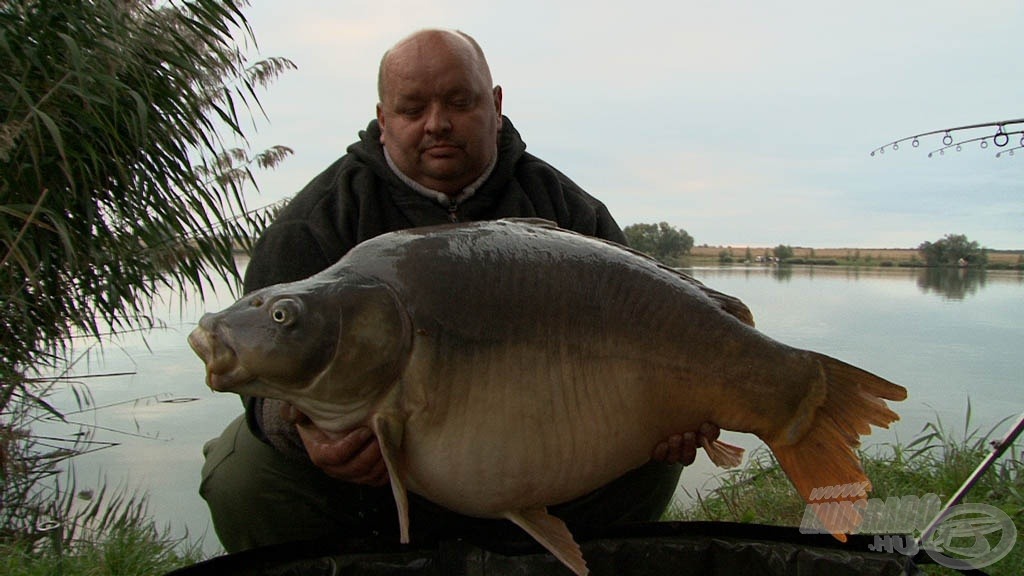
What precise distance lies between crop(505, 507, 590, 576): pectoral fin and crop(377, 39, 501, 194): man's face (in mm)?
858

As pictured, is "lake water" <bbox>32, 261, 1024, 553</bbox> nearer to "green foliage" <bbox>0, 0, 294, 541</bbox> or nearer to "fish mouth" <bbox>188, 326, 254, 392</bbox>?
"green foliage" <bbox>0, 0, 294, 541</bbox>

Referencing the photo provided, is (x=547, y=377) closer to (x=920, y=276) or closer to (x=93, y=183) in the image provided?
(x=93, y=183)

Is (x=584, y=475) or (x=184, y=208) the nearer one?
(x=584, y=475)

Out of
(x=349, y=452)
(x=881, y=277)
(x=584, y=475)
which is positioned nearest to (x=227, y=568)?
(x=349, y=452)

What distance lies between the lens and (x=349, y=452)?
4.18 feet

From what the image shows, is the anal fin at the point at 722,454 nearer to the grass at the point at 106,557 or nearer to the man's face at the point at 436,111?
the man's face at the point at 436,111

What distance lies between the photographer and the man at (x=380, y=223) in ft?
5.80

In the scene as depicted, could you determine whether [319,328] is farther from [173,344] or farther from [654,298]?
[173,344]

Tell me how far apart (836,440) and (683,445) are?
266mm

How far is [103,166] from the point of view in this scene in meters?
2.74

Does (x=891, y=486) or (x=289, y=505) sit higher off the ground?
(x=289, y=505)

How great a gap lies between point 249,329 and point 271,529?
2.86ft

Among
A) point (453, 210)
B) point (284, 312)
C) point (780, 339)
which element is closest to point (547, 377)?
point (284, 312)

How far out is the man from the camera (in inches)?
69.6
